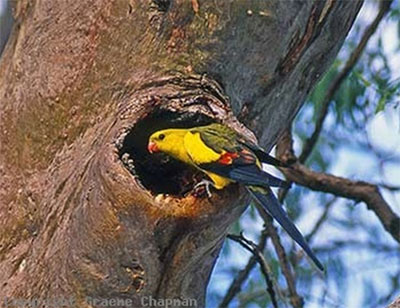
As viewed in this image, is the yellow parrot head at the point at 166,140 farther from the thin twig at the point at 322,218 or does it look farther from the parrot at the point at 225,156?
the thin twig at the point at 322,218

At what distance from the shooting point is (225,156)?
1.17 m

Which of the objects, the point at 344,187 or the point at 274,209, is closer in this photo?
the point at 274,209

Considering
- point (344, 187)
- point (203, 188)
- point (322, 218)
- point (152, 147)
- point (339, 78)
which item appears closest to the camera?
point (203, 188)

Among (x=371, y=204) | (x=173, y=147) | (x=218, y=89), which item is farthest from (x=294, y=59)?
(x=371, y=204)

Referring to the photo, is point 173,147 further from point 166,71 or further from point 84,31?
point 84,31

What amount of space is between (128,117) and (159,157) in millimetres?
85

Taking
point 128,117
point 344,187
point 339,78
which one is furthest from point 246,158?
point 339,78

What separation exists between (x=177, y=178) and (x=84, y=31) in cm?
25

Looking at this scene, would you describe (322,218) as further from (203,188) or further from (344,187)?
(203,188)

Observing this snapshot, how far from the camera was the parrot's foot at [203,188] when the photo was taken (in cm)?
108

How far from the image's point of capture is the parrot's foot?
1084 mm

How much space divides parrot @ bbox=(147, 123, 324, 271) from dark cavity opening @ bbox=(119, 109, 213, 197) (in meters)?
0.01

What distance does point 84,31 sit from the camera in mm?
1313

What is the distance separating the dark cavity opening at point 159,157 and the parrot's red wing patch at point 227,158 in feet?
Result: 0.10
